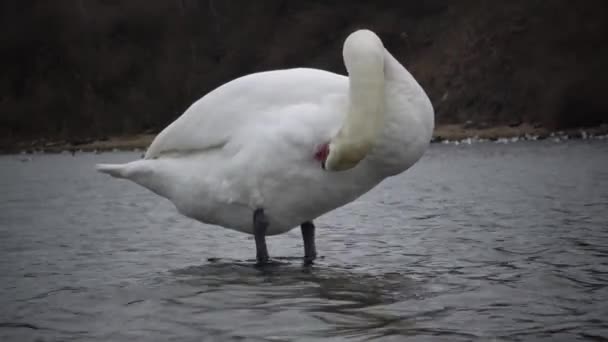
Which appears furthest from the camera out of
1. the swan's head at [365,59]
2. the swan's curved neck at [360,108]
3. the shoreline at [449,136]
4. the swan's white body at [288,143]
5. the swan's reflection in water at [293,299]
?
the shoreline at [449,136]

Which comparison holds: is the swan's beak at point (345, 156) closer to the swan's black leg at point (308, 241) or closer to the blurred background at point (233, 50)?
the swan's black leg at point (308, 241)

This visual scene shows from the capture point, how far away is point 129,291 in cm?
668

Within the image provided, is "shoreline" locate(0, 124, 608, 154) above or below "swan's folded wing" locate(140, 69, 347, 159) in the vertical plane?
below

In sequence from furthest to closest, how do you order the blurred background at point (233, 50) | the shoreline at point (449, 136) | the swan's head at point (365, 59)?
the blurred background at point (233, 50) → the shoreline at point (449, 136) → the swan's head at point (365, 59)

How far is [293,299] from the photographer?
609 centimetres

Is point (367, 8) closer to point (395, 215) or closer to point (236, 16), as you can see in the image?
point (236, 16)

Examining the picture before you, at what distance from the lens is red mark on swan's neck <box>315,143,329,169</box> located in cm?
648

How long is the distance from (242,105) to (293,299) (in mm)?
1782

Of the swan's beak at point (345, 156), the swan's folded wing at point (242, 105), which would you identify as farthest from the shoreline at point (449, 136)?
the swan's beak at point (345, 156)

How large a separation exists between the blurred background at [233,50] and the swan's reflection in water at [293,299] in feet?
160

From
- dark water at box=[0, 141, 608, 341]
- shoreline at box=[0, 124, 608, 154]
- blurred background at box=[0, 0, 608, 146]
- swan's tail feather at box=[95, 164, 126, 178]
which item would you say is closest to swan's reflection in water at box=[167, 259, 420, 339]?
dark water at box=[0, 141, 608, 341]

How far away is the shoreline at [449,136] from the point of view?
44562 millimetres

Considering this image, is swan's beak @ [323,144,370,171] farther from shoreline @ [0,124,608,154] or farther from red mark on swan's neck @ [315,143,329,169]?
shoreline @ [0,124,608,154]

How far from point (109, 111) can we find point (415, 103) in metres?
81.0
